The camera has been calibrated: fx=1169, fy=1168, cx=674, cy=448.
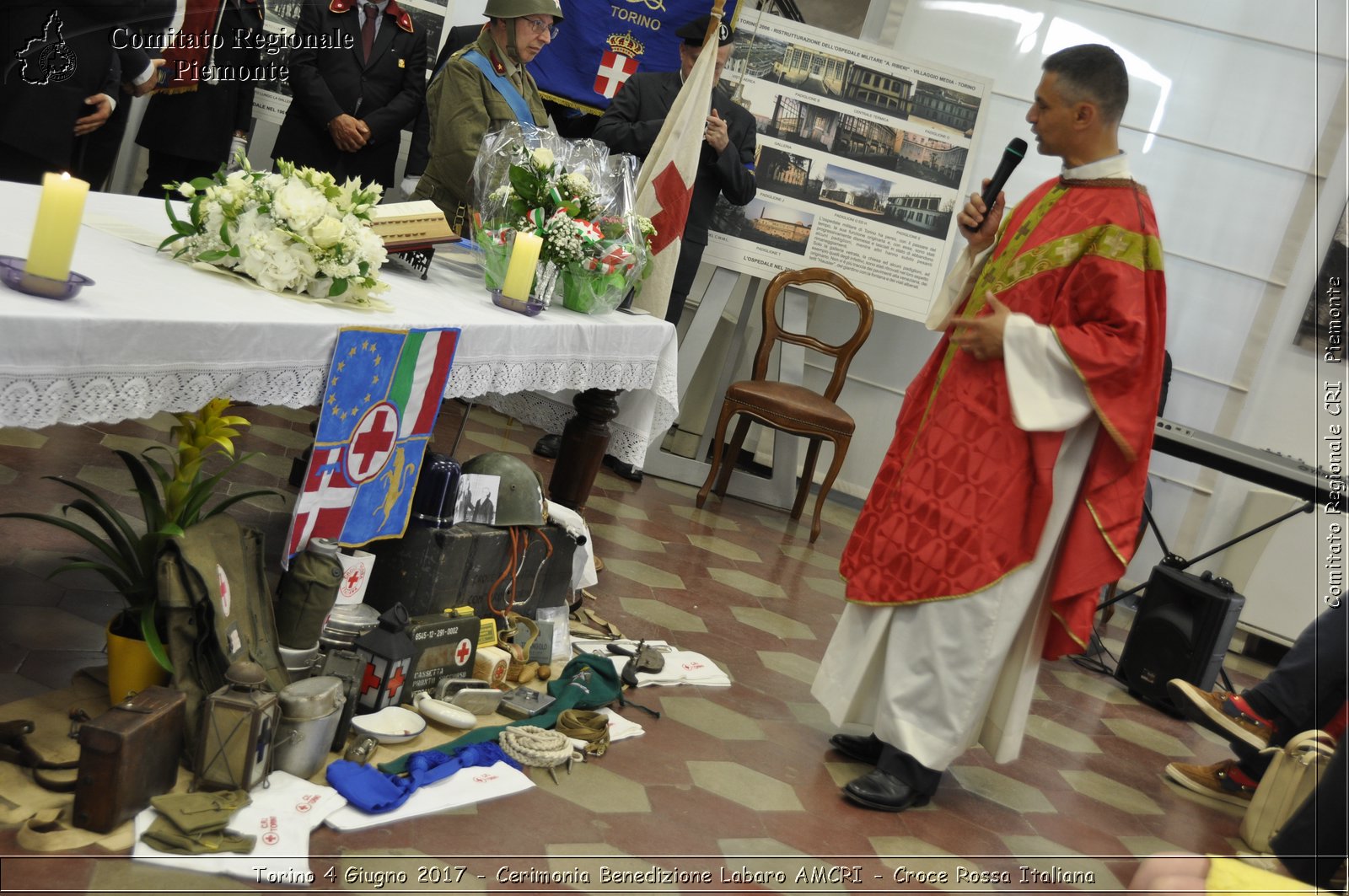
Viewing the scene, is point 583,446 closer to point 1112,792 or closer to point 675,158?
point 675,158

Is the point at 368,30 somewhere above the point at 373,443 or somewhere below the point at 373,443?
above

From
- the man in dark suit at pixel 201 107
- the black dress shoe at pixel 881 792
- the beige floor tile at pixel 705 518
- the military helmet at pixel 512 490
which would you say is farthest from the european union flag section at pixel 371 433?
the man in dark suit at pixel 201 107

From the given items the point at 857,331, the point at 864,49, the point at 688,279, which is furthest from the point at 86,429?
the point at 864,49

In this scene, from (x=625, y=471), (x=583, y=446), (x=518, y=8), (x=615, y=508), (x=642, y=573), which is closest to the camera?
(x=583, y=446)

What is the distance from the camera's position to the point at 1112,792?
3.67m

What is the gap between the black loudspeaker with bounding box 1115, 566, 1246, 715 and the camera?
15.1 ft

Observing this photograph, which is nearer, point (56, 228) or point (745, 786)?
point (56, 228)

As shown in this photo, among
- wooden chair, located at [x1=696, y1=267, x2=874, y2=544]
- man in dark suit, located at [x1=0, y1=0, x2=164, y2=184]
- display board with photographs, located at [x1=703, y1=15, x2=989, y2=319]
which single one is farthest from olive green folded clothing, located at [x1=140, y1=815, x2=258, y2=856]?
display board with photographs, located at [x1=703, y1=15, x2=989, y2=319]

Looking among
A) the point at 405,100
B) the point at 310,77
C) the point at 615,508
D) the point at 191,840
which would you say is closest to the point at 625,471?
the point at 615,508

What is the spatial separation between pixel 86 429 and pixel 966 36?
4.86 metres

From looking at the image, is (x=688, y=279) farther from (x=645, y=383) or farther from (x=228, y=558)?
(x=228, y=558)

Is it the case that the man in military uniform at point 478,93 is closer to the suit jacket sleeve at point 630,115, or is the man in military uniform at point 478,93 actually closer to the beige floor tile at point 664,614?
the suit jacket sleeve at point 630,115

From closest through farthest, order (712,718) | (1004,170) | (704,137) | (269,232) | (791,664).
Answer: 1. (269,232)
2. (1004,170)
3. (712,718)
4. (791,664)
5. (704,137)

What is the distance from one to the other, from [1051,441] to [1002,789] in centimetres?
116
